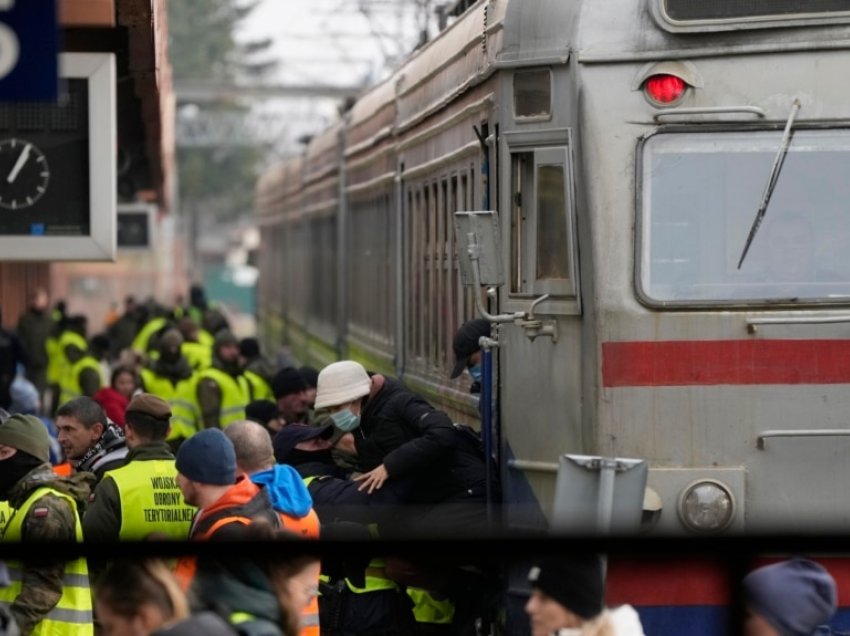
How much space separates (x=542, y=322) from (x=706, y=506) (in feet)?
3.46

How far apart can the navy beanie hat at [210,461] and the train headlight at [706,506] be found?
6.17 ft

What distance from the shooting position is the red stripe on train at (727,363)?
792 cm

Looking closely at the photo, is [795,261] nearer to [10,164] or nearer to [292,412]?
[10,164]

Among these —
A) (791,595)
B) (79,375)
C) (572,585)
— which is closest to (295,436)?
(572,585)

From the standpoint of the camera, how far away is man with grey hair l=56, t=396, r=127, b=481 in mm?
9102

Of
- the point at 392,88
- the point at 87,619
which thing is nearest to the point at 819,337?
the point at 87,619

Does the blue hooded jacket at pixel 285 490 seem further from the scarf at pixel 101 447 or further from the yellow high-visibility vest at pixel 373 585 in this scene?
the scarf at pixel 101 447

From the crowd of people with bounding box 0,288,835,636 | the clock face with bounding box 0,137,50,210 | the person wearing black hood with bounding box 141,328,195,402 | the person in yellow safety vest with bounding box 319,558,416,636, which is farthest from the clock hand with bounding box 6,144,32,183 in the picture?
the person wearing black hood with bounding box 141,328,195,402

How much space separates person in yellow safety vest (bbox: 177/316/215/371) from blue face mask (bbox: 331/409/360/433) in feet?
25.9

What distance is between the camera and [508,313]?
8.85 m

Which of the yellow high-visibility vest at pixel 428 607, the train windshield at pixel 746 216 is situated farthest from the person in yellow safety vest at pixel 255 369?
the train windshield at pixel 746 216

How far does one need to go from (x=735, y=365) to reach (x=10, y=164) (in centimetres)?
391

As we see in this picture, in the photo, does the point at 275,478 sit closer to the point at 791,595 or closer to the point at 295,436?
the point at 295,436

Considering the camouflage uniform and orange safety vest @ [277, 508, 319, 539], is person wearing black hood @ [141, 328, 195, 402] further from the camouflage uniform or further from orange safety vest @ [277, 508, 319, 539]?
orange safety vest @ [277, 508, 319, 539]
